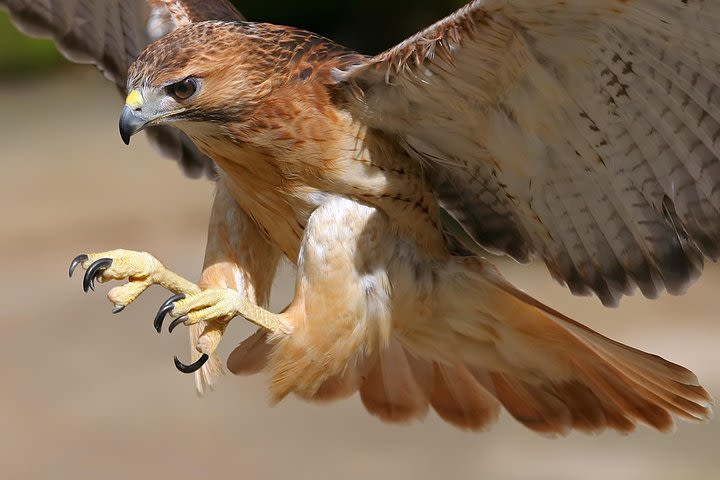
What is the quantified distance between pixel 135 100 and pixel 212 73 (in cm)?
23

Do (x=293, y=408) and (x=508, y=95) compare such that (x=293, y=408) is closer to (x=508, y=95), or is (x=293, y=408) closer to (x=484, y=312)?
(x=484, y=312)

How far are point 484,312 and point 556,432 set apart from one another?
0.53m

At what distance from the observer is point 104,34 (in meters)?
4.95

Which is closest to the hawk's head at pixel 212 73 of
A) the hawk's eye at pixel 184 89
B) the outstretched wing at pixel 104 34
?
the hawk's eye at pixel 184 89

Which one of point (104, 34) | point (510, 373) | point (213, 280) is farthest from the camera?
point (104, 34)

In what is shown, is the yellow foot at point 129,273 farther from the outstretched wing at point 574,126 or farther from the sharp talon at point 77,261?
the outstretched wing at point 574,126

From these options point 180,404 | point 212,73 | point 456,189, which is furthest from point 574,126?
point 180,404

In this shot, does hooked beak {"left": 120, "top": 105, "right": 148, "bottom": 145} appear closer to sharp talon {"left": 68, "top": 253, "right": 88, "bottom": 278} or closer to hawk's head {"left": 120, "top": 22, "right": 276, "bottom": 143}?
hawk's head {"left": 120, "top": 22, "right": 276, "bottom": 143}

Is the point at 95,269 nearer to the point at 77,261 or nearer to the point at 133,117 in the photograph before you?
the point at 77,261

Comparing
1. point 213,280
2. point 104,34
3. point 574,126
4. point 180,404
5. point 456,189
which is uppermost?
point 574,126

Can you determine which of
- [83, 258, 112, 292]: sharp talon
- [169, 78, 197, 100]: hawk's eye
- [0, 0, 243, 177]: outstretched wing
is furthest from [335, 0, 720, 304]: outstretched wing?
[0, 0, 243, 177]: outstretched wing

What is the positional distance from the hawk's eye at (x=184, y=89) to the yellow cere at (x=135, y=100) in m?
0.09

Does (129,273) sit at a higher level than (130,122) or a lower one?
lower

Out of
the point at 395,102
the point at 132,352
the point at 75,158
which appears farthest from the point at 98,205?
the point at 395,102
